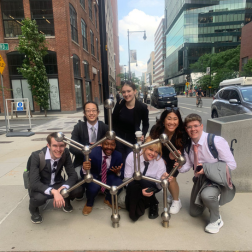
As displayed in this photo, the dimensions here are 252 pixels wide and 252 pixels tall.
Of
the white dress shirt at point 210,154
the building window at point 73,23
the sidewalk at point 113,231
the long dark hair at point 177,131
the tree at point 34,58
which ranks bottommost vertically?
the sidewalk at point 113,231

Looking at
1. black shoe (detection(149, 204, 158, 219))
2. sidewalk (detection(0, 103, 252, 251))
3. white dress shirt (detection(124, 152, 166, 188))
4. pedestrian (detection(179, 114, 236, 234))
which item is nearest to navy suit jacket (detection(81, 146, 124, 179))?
white dress shirt (detection(124, 152, 166, 188))

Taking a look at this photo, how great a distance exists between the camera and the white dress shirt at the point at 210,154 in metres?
2.42

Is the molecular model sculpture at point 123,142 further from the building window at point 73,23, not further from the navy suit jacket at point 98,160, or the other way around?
the building window at point 73,23

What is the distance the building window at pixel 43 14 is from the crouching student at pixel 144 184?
16.8 meters

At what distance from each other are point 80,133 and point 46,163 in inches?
28.6

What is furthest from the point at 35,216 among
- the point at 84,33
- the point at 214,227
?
the point at 84,33

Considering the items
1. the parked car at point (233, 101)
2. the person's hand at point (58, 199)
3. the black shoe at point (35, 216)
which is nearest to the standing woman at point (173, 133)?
the person's hand at point (58, 199)

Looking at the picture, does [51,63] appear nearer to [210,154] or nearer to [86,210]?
[86,210]

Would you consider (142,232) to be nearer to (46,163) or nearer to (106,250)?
(106,250)

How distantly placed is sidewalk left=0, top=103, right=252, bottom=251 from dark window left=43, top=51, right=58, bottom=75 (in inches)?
589

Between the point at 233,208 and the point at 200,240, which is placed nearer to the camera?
the point at 200,240

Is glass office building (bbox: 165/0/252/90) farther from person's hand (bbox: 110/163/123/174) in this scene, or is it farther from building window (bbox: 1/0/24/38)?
person's hand (bbox: 110/163/123/174)

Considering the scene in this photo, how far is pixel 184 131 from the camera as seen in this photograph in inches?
109

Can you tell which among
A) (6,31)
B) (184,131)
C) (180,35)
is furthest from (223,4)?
(184,131)
